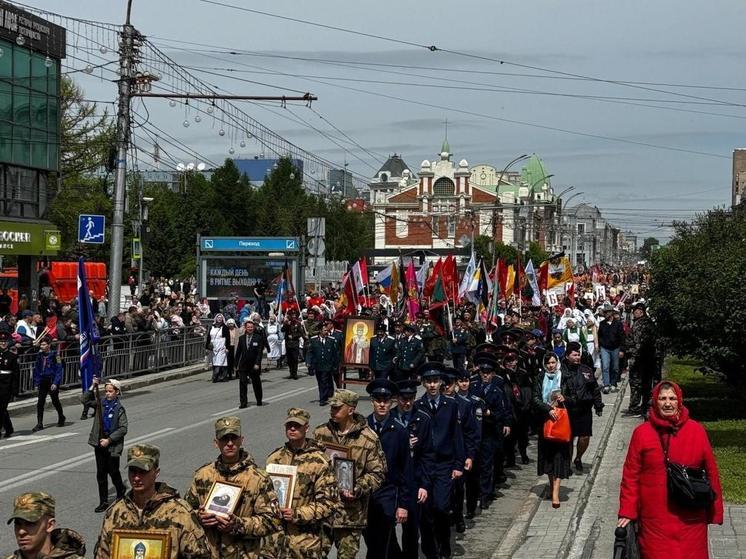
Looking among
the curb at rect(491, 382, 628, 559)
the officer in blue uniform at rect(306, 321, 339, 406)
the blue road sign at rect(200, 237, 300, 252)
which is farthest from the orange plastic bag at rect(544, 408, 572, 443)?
the blue road sign at rect(200, 237, 300, 252)

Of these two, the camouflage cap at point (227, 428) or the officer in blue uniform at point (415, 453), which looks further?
the officer in blue uniform at point (415, 453)

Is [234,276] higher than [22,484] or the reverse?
higher

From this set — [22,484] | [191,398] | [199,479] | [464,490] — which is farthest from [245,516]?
[191,398]

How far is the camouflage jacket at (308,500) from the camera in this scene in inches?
280

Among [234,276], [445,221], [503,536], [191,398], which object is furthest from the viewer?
[445,221]

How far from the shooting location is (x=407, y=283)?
31516mm

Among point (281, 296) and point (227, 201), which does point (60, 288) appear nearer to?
point (281, 296)

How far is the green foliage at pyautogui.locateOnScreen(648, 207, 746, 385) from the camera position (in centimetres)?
1844

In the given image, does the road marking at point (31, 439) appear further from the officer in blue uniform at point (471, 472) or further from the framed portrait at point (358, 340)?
the officer in blue uniform at point (471, 472)

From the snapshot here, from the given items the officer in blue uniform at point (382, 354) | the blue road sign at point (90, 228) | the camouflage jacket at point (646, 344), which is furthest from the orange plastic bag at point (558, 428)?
the blue road sign at point (90, 228)

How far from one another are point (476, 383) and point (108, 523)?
25.0 feet

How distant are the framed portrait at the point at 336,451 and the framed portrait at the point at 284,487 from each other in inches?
33.6

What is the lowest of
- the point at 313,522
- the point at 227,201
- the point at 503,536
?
the point at 503,536

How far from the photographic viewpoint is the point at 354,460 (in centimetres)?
799
